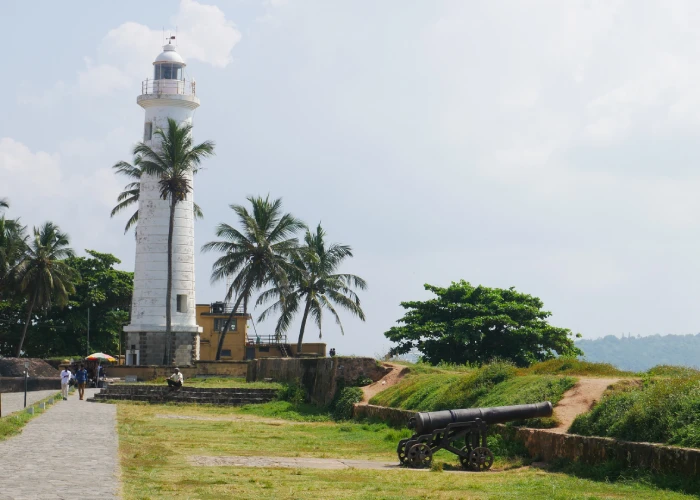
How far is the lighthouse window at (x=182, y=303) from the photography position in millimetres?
43906

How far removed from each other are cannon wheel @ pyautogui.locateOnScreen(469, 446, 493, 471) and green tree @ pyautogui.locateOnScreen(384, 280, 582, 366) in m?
22.5

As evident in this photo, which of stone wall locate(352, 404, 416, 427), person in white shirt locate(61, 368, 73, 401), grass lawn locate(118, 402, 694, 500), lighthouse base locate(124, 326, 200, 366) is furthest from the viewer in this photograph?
lighthouse base locate(124, 326, 200, 366)

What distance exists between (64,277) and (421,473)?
42381mm

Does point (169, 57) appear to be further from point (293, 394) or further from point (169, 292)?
point (293, 394)

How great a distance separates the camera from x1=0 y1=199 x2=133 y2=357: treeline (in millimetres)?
50688

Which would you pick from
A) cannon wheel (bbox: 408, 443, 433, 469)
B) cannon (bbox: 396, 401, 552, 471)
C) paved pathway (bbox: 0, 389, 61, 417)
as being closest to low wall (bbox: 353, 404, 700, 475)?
cannon (bbox: 396, 401, 552, 471)

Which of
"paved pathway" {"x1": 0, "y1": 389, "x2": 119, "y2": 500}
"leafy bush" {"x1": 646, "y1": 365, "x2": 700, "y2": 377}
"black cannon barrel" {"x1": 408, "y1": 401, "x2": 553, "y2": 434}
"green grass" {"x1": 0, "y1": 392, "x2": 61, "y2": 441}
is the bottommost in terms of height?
"paved pathway" {"x1": 0, "y1": 389, "x2": 119, "y2": 500}

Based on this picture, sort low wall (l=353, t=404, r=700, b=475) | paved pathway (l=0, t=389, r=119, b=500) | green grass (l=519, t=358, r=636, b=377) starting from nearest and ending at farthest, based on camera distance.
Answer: paved pathway (l=0, t=389, r=119, b=500), low wall (l=353, t=404, r=700, b=475), green grass (l=519, t=358, r=636, b=377)

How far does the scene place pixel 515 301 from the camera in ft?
129

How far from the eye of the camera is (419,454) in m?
13.8

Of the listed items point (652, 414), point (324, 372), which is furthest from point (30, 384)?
point (652, 414)

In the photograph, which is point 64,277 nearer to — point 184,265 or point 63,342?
point 63,342

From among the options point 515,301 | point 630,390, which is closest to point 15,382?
point 515,301

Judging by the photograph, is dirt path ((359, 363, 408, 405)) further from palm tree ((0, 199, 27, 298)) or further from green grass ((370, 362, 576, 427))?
palm tree ((0, 199, 27, 298))
